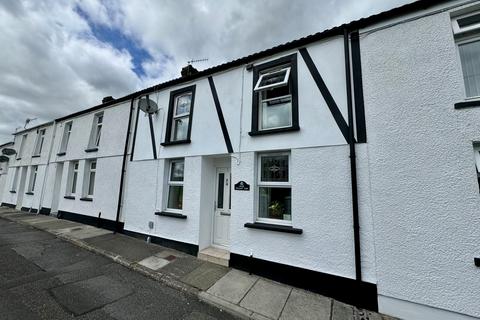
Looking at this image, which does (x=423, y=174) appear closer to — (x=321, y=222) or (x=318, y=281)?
(x=321, y=222)

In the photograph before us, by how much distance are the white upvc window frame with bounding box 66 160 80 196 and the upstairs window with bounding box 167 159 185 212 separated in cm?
632

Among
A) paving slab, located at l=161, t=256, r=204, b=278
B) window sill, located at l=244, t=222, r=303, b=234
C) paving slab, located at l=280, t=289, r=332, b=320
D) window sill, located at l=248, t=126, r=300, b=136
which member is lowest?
paving slab, located at l=280, t=289, r=332, b=320

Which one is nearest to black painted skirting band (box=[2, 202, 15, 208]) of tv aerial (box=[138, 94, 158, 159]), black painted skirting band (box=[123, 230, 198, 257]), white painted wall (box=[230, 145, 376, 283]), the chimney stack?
black painted skirting band (box=[123, 230, 198, 257])

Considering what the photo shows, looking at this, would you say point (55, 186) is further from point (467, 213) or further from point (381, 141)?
point (467, 213)

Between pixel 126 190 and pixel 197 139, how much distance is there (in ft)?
12.1

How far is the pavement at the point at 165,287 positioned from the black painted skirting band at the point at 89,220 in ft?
4.46

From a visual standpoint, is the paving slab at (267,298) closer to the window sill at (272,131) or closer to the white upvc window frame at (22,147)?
the window sill at (272,131)

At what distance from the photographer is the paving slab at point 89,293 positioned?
3.15 m

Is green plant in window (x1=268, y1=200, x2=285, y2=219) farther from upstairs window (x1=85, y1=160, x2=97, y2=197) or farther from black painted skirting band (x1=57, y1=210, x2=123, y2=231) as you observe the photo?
upstairs window (x1=85, y1=160, x2=97, y2=197)

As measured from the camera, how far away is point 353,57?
13.2 ft

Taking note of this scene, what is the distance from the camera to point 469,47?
133 inches

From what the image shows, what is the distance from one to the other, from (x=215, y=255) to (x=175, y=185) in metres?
2.42

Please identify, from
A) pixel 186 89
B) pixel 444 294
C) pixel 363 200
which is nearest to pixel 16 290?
pixel 186 89

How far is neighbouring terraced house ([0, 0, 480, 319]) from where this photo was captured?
3.02 meters
